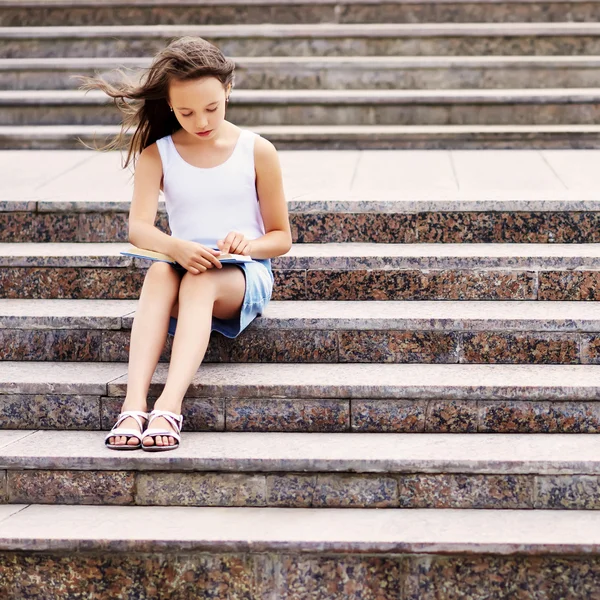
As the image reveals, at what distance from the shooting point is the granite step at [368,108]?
6.52 meters

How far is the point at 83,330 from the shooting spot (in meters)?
3.71

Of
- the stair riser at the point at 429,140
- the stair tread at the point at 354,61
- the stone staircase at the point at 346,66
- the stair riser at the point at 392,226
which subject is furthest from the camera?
the stair tread at the point at 354,61

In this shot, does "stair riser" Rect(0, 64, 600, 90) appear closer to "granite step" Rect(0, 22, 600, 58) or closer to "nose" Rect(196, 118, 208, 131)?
"granite step" Rect(0, 22, 600, 58)

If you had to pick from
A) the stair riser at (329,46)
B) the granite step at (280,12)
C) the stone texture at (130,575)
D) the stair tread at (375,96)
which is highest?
the granite step at (280,12)

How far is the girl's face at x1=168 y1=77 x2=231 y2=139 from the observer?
10.8ft

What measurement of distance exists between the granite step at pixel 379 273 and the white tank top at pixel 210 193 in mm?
477

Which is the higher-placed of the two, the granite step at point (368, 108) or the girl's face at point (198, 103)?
the granite step at point (368, 108)

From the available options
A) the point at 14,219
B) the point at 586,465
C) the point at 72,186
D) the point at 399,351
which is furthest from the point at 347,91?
the point at 586,465

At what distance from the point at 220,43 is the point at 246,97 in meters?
0.90

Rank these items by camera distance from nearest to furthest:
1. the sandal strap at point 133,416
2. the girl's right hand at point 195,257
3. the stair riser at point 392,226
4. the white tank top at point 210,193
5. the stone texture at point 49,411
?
the sandal strap at point 133,416 → the girl's right hand at point 195,257 → the stone texture at point 49,411 → the white tank top at point 210,193 → the stair riser at point 392,226

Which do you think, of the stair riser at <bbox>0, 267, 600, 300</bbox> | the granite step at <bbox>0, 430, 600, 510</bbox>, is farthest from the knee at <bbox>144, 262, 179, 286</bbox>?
the stair riser at <bbox>0, 267, 600, 300</bbox>

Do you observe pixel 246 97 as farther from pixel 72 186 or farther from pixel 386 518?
pixel 386 518

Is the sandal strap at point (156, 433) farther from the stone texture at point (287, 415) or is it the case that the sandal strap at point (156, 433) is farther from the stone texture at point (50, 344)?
the stone texture at point (50, 344)

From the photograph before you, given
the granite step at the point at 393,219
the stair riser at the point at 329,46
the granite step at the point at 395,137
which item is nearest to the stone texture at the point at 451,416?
the granite step at the point at 393,219
